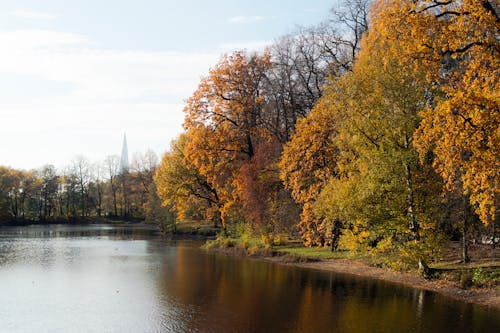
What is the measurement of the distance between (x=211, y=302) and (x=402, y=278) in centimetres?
1048

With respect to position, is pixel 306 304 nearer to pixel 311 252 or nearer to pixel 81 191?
pixel 311 252

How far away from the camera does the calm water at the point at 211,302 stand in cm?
1560

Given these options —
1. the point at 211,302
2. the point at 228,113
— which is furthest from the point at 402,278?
the point at 228,113

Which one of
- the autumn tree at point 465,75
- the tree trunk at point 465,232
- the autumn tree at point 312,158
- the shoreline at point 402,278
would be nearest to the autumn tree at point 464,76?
the autumn tree at point 465,75

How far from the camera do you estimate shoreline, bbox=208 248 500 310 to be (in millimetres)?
18844

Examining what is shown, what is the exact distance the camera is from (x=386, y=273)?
24.9m

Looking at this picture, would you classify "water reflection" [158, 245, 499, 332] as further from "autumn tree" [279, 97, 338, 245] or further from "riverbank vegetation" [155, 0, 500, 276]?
"autumn tree" [279, 97, 338, 245]

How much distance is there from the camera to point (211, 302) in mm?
18938

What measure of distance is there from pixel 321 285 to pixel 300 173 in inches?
333

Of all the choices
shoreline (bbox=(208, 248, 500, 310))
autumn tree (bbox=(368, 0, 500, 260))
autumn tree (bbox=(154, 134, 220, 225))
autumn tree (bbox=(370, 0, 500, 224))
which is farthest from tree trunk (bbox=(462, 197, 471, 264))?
autumn tree (bbox=(154, 134, 220, 225))

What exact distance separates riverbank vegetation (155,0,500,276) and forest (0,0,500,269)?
8cm

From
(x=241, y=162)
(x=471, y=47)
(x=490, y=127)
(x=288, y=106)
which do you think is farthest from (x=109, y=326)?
(x=288, y=106)

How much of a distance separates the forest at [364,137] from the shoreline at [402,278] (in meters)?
0.99

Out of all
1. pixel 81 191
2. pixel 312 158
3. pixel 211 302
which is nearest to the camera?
pixel 211 302
